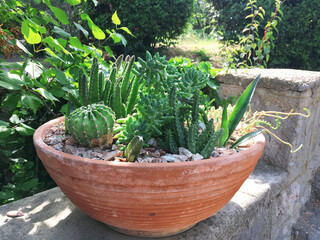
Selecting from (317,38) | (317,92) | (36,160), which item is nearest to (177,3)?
(317,38)

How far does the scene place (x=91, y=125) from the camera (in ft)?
3.26

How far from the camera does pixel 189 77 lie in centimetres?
109

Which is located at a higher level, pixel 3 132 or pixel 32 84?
pixel 32 84

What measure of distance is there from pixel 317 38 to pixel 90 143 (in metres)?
5.26

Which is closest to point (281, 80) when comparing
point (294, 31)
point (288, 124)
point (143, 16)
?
point (288, 124)

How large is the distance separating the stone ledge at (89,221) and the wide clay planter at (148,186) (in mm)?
181

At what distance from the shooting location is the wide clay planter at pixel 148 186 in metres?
0.85

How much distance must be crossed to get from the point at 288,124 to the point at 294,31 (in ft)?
13.5

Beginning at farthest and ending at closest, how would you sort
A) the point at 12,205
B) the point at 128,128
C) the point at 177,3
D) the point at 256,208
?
the point at 177,3 → the point at 256,208 → the point at 12,205 → the point at 128,128

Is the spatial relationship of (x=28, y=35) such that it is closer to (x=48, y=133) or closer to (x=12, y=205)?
(x=48, y=133)

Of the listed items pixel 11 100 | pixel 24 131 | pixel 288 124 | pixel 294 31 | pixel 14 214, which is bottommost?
pixel 14 214

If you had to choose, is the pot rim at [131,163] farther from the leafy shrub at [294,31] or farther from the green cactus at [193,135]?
the leafy shrub at [294,31]

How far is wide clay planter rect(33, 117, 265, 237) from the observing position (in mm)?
848

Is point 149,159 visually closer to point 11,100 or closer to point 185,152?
point 185,152
